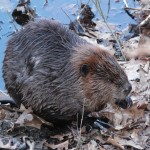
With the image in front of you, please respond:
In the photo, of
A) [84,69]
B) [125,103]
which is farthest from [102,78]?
[125,103]

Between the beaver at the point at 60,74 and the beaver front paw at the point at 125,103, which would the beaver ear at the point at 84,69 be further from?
the beaver front paw at the point at 125,103

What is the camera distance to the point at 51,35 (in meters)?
4.05

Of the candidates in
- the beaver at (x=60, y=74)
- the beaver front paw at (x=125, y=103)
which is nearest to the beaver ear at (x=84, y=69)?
the beaver at (x=60, y=74)

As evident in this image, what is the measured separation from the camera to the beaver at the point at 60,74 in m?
3.85

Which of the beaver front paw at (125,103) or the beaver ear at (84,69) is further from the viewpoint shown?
the beaver front paw at (125,103)

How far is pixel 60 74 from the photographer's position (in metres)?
3.92

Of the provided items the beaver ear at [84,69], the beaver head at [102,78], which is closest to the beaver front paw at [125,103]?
the beaver head at [102,78]

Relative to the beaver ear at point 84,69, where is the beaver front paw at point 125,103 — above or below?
→ below

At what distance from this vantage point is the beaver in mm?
3850

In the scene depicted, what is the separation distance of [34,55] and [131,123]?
83cm

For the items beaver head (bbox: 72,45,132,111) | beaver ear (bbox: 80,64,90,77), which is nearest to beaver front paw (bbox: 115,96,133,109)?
beaver head (bbox: 72,45,132,111)

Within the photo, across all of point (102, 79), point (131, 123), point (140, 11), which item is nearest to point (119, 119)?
point (131, 123)

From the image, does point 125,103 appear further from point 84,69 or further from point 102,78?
point 84,69

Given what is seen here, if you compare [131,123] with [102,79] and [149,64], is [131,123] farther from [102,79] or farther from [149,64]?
[149,64]
